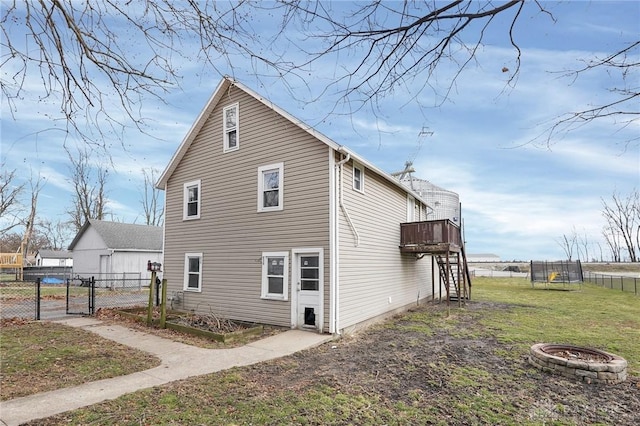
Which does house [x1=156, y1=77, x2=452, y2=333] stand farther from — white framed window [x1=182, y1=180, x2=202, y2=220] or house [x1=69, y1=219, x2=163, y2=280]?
house [x1=69, y1=219, x2=163, y2=280]

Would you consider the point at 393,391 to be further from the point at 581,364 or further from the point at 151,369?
the point at 151,369

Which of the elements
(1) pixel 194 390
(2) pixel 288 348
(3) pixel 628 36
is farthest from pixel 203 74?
(2) pixel 288 348

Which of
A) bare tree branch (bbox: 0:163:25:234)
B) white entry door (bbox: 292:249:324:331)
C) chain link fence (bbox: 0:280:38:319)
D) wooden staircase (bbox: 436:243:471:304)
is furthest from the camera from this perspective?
bare tree branch (bbox: 0:163:25:234)

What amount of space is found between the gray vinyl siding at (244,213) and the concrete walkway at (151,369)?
1.63 metres

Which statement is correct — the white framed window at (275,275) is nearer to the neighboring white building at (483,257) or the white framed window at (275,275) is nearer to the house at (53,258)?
the house at (53,258)

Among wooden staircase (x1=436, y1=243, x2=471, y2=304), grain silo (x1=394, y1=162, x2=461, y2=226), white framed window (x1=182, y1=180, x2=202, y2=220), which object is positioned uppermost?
grain silo (x1=394, y1=162, x2=461, y2=226)

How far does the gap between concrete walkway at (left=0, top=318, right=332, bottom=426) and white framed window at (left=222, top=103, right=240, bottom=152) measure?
607 centimetres

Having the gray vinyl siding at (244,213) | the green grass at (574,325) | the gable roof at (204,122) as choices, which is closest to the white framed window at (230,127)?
the gray vinyl siding at (244,213)

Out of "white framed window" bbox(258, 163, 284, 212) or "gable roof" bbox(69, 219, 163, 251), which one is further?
"gable roof" bbox(69, 219, 163, 251)

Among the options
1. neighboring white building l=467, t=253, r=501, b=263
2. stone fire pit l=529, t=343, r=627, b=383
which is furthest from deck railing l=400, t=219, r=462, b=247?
neighboring white building l=467, t=253, r=501, b=263

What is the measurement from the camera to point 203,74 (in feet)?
11.9

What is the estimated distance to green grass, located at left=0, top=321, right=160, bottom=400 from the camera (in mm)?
5562

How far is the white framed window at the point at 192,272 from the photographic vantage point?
40.7 ft

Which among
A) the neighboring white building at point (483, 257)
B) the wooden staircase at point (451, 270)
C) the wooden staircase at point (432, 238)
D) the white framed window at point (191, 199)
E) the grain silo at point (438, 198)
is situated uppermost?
the grain silo at point (438, 198)
